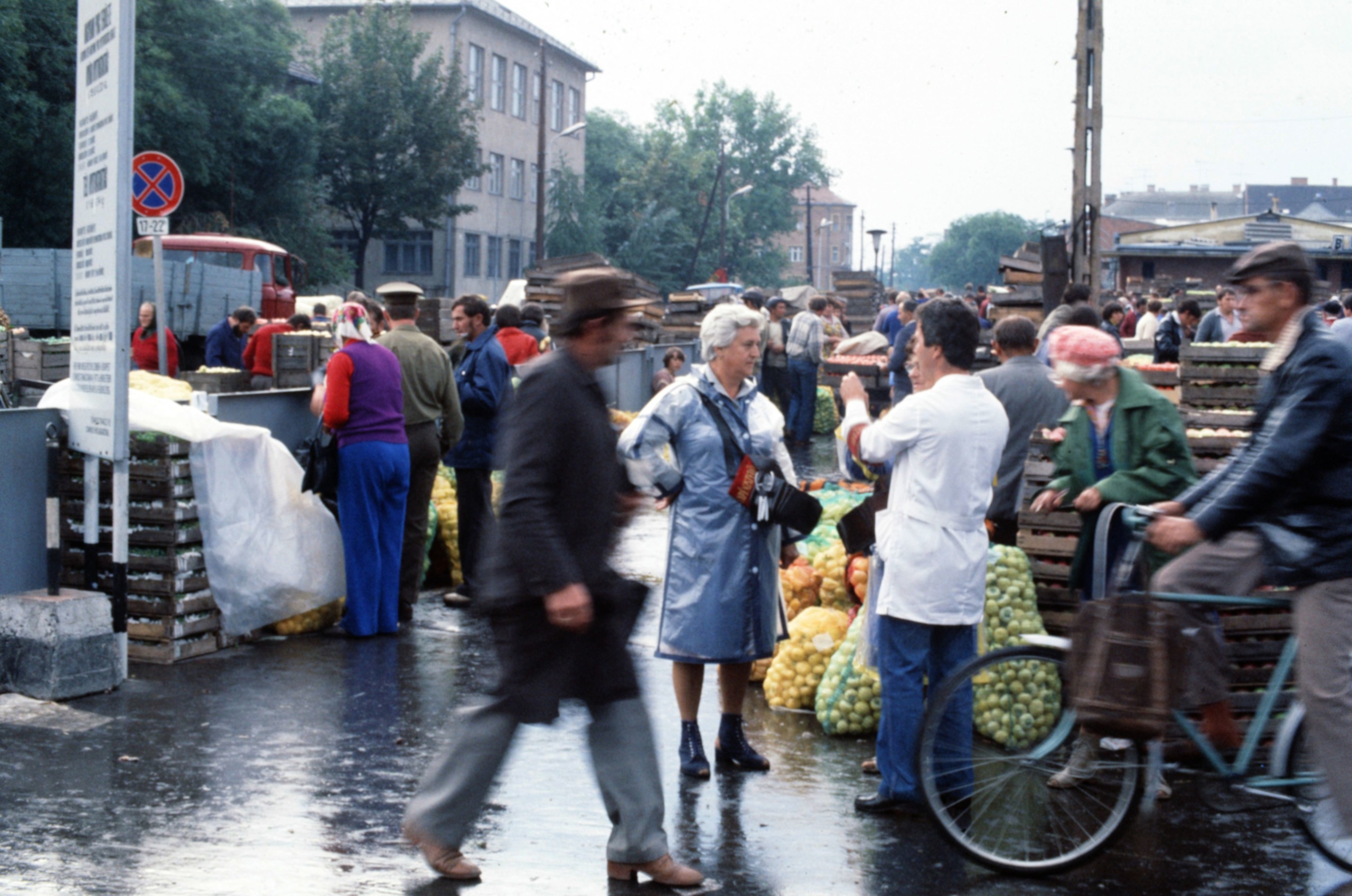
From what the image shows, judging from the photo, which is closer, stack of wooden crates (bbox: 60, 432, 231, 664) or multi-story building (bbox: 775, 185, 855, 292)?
stack of wooden crates (bbox: 60, 432, 231, 664)

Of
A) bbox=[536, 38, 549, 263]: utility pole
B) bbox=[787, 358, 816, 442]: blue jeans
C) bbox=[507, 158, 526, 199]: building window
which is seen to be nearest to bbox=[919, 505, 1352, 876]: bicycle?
bbox=[787, 358, 816, 442]: blue jeans

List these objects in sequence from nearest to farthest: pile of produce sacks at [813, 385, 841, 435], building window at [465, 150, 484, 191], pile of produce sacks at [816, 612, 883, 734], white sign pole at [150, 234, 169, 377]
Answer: pile of produce sacks at [816, 612, 883, 734] → white sign pole at [150, 234, 169, 377] → pile of produce sacks at [813, 385, 841, 435] → building window at [465, 150, 484, 191]

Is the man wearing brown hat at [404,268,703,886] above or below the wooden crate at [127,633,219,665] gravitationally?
above

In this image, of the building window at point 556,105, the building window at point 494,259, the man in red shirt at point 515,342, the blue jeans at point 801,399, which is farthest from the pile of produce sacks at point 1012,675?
the building window at point 556,105

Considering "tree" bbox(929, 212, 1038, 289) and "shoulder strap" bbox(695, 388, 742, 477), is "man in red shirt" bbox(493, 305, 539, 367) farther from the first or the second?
"tree" bbox(929, 212, 1038, 289)

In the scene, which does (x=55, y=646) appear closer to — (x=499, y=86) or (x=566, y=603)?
(x=566, y=603)

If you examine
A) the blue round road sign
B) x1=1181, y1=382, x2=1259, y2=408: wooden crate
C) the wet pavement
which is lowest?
the wet pavement

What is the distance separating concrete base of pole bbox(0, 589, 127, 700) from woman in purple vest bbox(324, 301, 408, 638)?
5.17 feet

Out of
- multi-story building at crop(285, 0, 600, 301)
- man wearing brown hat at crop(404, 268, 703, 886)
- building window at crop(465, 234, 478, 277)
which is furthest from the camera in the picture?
building window at crop(465, 234, 478, 277)

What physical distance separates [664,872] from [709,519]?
1.56 metres

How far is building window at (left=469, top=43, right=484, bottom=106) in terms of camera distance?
60.6 m

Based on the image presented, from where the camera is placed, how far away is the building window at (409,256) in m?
58.1

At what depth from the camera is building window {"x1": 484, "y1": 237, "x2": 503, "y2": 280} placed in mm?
62219

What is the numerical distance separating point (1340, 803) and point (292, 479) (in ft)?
18.5
